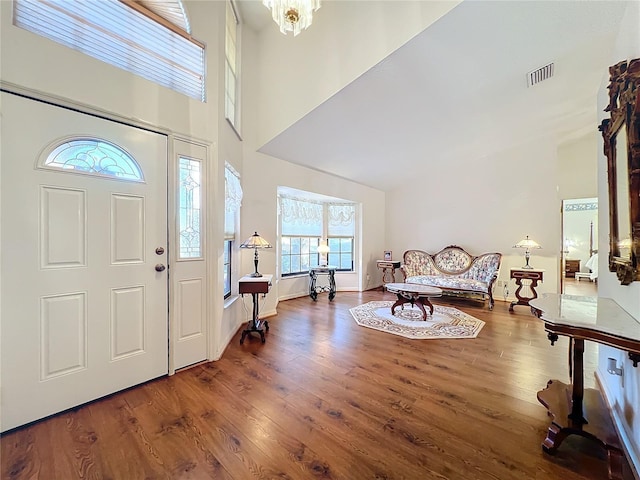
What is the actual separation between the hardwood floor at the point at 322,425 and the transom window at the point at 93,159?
5.53 feet

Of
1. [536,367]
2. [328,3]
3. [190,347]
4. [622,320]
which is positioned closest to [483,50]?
[328,3]

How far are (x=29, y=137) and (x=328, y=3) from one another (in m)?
3.18

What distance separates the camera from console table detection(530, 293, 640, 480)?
47.7 inches

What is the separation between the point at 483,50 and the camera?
268 cm

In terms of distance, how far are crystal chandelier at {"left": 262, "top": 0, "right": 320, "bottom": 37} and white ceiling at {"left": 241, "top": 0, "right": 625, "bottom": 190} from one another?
3.29 ft

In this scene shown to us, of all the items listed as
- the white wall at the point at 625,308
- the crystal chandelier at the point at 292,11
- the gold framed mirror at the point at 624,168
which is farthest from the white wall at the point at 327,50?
the gold framed mirror at the point at 624,168

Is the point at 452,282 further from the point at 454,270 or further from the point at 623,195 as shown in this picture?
the point at 623,195

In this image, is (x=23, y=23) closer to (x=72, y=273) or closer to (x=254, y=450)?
(x=72, y=273)

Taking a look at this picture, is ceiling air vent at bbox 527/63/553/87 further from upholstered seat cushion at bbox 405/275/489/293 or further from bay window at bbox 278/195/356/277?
bay window at bbox 278/195/356/277

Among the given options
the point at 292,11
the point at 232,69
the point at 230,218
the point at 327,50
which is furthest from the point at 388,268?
the point at 292,11

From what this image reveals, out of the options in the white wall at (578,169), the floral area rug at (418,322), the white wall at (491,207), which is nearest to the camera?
the floral area rug at (418,322)

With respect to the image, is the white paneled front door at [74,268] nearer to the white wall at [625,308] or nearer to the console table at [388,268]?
the white wall at [625,308]

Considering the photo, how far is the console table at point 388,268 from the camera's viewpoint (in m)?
6.09

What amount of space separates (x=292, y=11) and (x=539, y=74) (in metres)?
3.06
